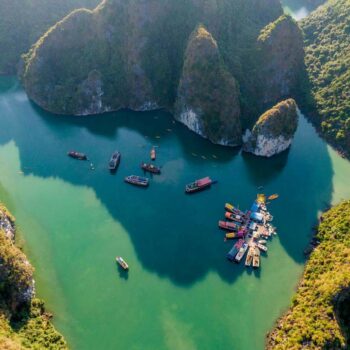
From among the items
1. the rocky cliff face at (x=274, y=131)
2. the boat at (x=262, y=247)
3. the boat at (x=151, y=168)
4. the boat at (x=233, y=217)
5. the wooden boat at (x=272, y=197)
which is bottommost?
the boat at (x=262, y=247)

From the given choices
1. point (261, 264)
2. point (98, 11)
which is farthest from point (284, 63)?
point (261, 264)

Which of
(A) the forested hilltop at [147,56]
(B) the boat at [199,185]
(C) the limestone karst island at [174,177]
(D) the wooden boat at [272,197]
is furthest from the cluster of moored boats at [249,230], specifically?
(A) the forested hilltop at [147,56]

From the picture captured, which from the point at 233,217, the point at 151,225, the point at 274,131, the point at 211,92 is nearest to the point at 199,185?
the point at 233,217

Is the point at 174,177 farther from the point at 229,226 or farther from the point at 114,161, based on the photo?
the point at 229,226

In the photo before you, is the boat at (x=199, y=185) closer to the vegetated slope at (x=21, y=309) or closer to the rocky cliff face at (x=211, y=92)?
the rocky cliff face at (x=211, y=92)

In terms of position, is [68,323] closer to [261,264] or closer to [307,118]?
[261,264]

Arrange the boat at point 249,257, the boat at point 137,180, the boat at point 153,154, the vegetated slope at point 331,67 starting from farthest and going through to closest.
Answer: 1. the vegetated slope at point 331,67
2. the boat at point 153,154
3. the boat at point 137,180
4. the boat at point 249,257
